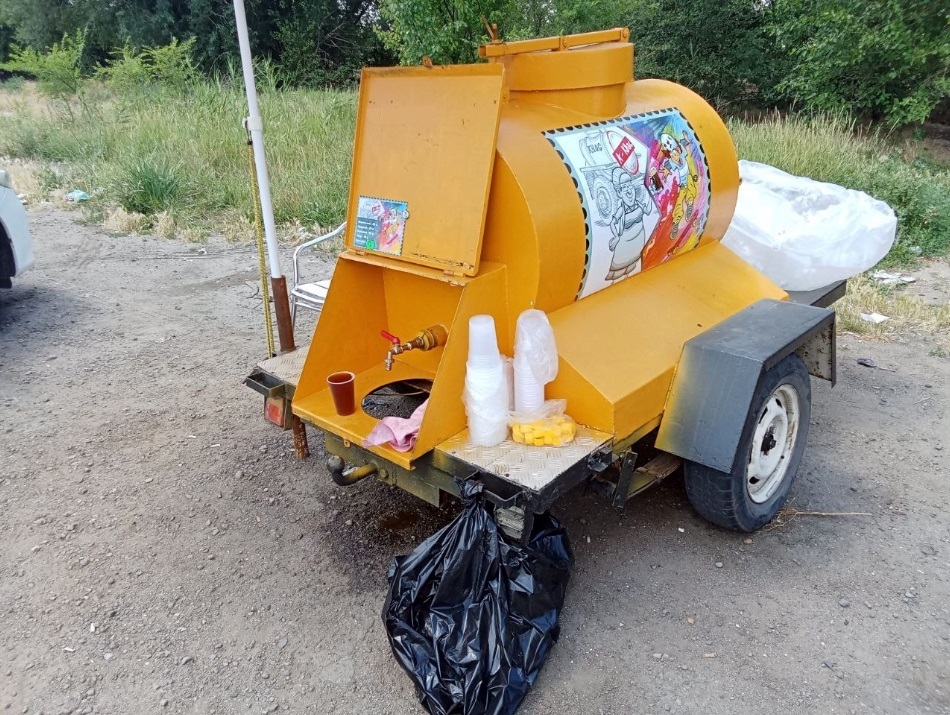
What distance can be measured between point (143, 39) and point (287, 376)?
1012 inches

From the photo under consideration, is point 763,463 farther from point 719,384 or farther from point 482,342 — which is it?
point 482,342

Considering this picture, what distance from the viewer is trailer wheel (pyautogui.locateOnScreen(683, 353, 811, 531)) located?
9.77ft

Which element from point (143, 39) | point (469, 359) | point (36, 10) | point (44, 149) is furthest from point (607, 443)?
point (36, 10)

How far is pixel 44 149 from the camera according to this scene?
37.2 feet

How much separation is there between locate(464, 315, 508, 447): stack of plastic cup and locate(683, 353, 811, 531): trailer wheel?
948mm

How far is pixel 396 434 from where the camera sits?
267 cm

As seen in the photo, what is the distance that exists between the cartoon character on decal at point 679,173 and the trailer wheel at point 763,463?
81 cm

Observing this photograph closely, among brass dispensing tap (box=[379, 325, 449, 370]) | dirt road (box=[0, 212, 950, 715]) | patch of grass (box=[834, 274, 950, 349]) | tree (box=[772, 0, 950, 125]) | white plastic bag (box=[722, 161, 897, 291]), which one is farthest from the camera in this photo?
tree (box=[772, 0, 950, 125])

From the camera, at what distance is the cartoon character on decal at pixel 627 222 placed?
2.98 meters

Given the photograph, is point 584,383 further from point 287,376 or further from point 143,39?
point 143,39

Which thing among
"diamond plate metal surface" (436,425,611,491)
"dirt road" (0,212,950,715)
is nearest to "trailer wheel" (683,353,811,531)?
"dirt road" (0,212,950,715)

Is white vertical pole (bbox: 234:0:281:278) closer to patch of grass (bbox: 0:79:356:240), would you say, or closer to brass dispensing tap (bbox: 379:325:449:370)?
brass dispensing tap (bbox: 379:325:449:370)

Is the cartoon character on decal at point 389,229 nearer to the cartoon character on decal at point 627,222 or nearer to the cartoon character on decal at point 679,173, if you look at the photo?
the cartoon character on decal at point 627,222

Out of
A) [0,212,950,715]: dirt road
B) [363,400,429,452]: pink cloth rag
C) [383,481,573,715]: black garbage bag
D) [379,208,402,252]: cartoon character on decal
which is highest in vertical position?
[379,208,402,252]: cartoon character on decal
